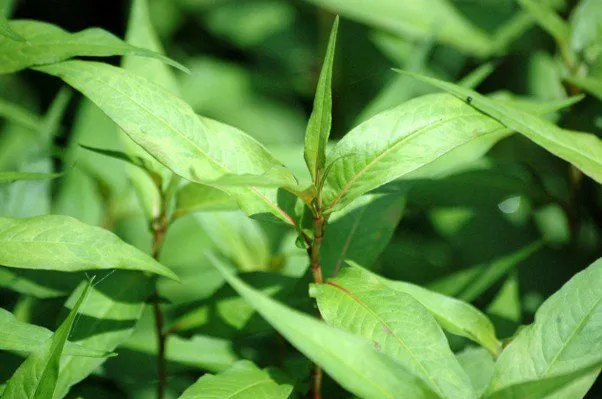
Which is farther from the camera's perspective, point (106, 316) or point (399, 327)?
point (106, 316)

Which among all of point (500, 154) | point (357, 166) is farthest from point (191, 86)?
point (357, 166)

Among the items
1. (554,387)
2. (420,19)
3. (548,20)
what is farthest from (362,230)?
(420,19)

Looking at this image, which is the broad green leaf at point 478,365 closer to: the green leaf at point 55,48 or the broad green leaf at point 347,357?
the broad green leaf at point 347,357

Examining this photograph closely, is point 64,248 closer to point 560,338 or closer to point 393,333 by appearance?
point 393,333

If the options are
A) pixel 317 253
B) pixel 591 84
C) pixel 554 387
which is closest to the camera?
pixel 554 387

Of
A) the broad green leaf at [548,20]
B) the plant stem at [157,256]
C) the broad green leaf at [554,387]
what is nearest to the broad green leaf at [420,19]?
the broad green leaf at [548,20]

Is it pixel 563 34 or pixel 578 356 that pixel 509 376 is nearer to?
pixel 578 356
